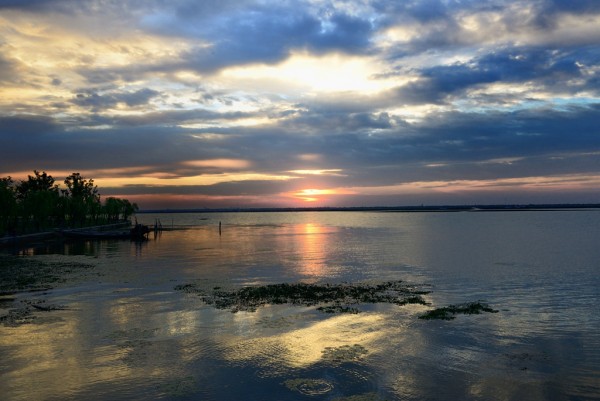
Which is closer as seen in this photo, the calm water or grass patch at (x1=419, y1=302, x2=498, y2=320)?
the calm water

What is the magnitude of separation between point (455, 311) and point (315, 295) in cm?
892

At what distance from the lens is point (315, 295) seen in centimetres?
2898

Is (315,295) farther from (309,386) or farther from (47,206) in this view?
(47,206)

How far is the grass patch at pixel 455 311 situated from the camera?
22969 mm

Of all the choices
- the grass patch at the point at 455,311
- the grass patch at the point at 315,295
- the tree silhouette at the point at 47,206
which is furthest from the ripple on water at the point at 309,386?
the tree silhouette at the point at 47,206

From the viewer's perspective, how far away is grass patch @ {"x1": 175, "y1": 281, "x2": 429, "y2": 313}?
26.0 metres

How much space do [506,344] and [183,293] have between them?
65.9ft

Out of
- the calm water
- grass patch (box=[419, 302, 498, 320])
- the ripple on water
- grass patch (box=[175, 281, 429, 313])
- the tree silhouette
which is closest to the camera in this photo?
the ripple on water

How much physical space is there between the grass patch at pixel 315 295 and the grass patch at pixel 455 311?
2285 mm

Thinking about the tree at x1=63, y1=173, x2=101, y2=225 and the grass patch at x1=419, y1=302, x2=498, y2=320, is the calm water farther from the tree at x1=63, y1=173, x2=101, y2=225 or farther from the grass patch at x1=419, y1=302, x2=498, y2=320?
the tree at x1=63, y1=173, x2=101, y2=225

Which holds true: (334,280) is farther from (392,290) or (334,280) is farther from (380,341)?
(380,341)

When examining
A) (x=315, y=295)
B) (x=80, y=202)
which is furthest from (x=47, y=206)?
(x=315, y=295)

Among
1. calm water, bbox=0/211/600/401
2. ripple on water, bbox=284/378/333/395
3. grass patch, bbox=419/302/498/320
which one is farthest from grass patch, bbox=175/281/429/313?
ripple on water, bbox=284/378/333/395

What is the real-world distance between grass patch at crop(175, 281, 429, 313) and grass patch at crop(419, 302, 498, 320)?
90.0 inches
